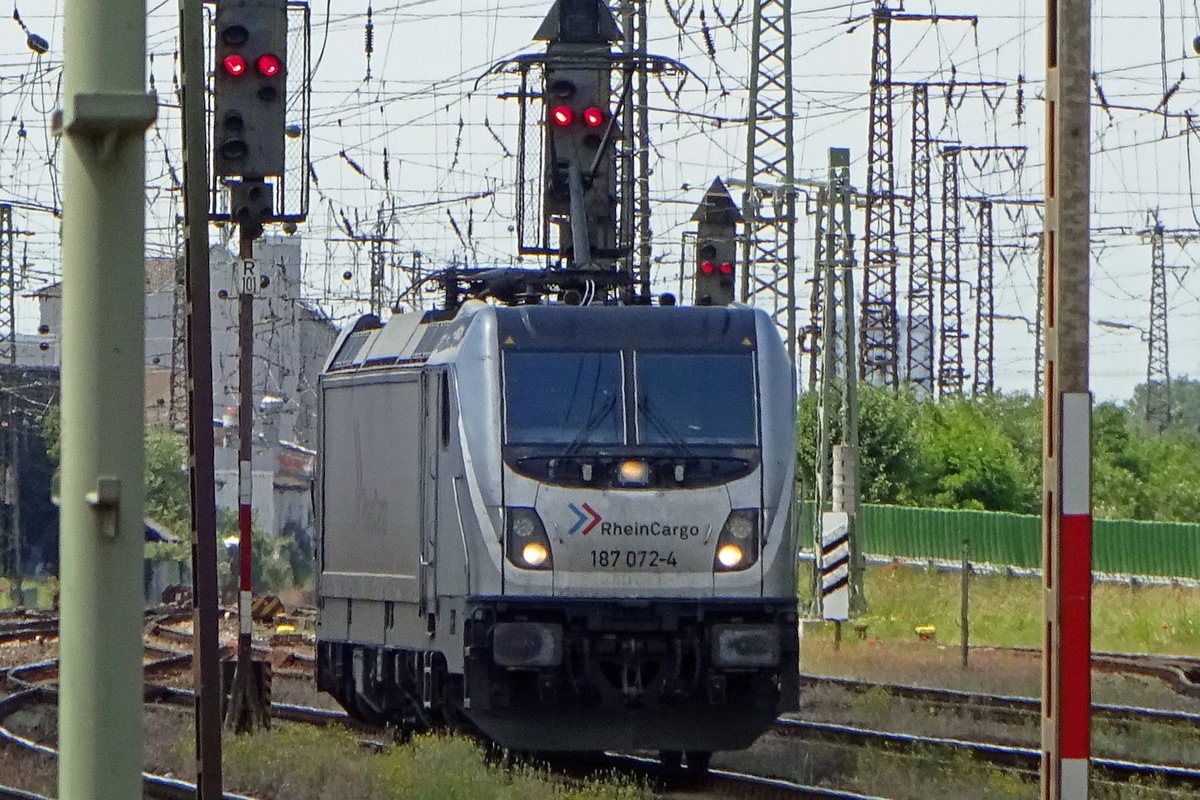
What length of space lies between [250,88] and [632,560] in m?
3.67

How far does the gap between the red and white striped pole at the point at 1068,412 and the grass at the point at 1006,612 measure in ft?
75.6

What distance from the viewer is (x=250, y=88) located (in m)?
12.5

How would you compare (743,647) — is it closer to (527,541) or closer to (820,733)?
(527,541)

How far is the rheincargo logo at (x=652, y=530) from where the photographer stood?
41.5 ft

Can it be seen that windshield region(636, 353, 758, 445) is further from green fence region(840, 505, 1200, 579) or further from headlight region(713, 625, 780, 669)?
green fence region(840, 505, 1200, 579)

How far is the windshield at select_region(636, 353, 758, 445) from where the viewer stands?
13.0 metres

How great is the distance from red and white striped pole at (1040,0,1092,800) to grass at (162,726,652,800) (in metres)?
5.80

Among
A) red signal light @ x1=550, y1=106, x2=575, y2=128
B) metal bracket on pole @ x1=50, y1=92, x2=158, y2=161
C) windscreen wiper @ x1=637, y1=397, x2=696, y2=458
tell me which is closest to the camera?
metal bracket on pole @ x1=50, y1=92, x2=158, y2=161

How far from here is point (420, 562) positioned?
537 inches

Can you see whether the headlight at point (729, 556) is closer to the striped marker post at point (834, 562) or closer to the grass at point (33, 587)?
the striped marker post at point (834, 562)

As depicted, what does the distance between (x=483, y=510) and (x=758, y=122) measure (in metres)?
19.2

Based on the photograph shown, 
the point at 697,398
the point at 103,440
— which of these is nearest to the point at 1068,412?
the point at 103,440

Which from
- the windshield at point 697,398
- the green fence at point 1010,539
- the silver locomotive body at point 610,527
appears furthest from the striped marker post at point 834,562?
the green fence at point 1010,539

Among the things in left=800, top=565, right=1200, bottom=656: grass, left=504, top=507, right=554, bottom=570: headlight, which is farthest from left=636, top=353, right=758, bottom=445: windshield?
left=800, top=565, right=1200, bottom=656: grass
